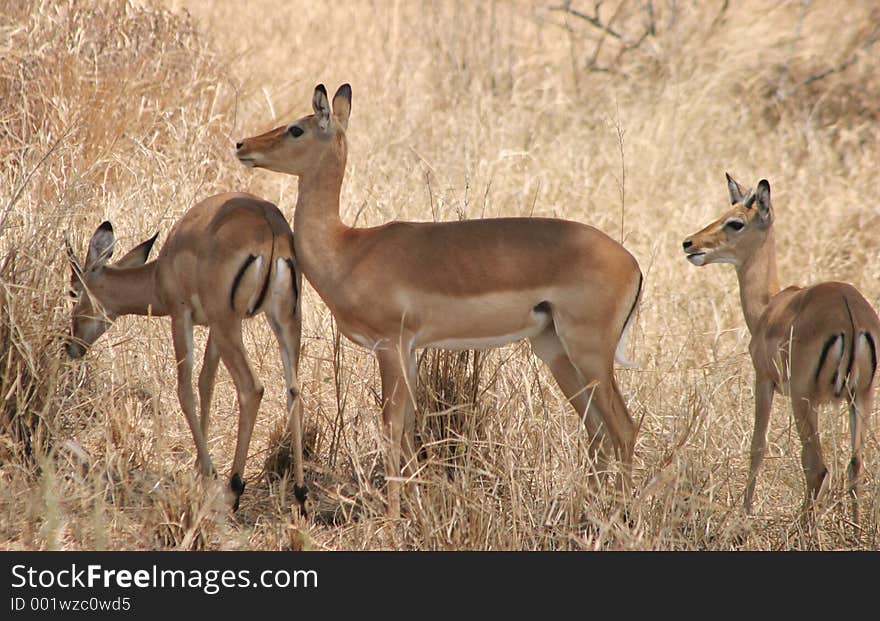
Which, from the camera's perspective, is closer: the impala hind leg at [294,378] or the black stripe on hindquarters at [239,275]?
the black stripe on hindquarters at [239,275]

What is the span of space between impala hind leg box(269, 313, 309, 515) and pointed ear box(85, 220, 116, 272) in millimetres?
912

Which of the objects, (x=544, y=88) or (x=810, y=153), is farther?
(x=544, y=88)

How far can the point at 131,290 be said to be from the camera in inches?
200

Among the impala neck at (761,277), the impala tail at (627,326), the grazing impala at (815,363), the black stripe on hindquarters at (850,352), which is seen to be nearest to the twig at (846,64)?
the impala neck at (761,277)

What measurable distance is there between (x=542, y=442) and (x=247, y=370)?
3.92ft

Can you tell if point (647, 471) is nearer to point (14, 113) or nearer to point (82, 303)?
point (82, 303)

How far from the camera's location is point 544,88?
10703 mm

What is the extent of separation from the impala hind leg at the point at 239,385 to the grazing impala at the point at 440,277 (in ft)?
1.26

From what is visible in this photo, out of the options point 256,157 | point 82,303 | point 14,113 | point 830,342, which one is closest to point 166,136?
point 14,113

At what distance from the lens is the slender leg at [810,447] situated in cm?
483

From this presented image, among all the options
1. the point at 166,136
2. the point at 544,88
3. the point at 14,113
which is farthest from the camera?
the point at 544,88

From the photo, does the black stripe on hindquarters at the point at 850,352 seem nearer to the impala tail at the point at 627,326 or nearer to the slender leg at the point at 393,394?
the impala tail at the point at 627,326

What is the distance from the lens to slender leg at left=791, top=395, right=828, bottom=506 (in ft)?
15.8

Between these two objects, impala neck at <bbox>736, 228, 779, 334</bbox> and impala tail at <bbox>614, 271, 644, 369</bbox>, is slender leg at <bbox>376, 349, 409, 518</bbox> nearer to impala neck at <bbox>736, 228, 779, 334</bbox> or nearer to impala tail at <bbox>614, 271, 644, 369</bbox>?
impala tail at <bbox>614, 271, 644, 369</bbox>
